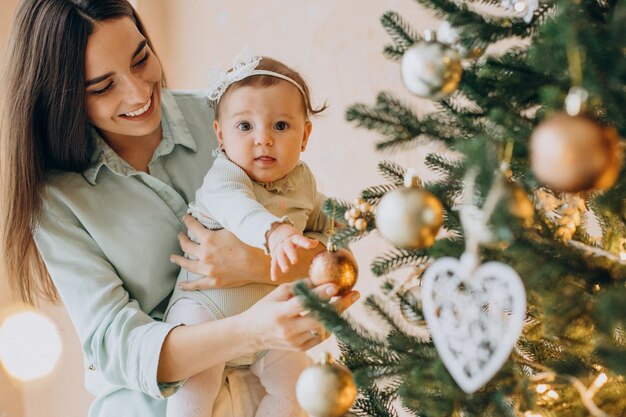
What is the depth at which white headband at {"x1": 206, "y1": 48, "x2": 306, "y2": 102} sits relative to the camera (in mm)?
1351

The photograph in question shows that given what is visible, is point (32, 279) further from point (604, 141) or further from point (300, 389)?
point (604, 141)

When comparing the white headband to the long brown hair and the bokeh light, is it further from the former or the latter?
the bokeh light

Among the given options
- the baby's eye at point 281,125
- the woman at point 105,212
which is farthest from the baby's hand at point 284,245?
the baby's eye at point 281,125

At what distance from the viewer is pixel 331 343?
A: 7.93 ft

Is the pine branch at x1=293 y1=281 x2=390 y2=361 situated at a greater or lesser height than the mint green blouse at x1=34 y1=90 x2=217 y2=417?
greater

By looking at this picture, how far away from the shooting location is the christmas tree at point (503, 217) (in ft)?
1.97

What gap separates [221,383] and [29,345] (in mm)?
1220

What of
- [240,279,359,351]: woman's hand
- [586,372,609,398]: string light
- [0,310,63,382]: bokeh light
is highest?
[586,372,609,398]: string light

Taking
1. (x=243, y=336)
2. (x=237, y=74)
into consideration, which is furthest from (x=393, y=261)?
(x=237, y=74)

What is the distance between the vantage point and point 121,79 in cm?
134

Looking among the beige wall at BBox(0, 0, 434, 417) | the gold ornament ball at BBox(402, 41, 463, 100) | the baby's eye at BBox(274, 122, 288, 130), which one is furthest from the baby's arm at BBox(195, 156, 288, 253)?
the beige wall at BBox(0, 0, 434, 417)

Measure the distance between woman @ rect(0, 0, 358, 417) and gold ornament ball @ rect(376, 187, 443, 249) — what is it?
598 mm

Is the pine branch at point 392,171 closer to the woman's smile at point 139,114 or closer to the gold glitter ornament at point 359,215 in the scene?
the gold glitter ornament at point 359,215

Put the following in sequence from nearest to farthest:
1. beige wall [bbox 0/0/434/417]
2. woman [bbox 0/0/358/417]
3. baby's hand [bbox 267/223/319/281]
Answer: baby's hand [bbox 267/223/319/281] < woman [bbox 0/0/358/417] < beige wall [bbox 0/0/434/417]
